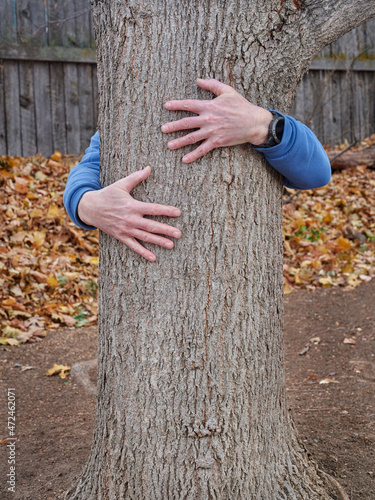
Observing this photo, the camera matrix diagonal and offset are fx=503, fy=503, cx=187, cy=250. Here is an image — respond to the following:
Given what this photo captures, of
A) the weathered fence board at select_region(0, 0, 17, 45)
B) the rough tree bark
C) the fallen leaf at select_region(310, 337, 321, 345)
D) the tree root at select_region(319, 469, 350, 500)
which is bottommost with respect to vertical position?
the fallen leaf at select_region(310, 337, 321, 345)

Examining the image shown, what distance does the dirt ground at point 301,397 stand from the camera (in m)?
2.40

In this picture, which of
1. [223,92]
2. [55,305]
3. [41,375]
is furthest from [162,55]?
[55,305]

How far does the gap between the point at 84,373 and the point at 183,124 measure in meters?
2.37

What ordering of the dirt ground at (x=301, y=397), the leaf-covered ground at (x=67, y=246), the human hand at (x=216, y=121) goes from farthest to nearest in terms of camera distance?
1. the leaf-covered ground at (x=67, y=246)
2. the dirt ground at (x=301, y=397)
3. the human hand at (x=216, y=121)

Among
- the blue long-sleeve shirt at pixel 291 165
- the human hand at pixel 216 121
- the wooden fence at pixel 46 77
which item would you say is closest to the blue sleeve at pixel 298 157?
the blue long-sleeve shirt at pixel 291 165

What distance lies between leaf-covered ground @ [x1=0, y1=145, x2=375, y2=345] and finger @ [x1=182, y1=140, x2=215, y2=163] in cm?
274

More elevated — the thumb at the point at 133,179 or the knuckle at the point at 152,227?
the thumb at the point at 133,179

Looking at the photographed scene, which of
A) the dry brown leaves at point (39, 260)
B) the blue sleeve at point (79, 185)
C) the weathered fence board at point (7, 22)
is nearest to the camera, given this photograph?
the blue sleeve at point (79, 185)

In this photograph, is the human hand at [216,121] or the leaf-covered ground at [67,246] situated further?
the leaf-covered ground at [67,246]

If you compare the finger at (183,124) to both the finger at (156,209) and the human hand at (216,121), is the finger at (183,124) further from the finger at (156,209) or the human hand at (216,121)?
the finger at (156,209)

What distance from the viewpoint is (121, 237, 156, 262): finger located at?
1.78m

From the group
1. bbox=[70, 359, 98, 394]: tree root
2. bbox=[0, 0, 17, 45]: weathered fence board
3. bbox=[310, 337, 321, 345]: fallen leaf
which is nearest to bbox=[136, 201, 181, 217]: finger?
bbox=[70, 359, 98, 394]: tree root

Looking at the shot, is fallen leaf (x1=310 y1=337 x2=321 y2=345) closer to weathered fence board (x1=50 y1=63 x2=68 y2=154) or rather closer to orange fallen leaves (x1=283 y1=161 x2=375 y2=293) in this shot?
orange fallen leaves (x1=283 y1=161 x2=375 y2=293)

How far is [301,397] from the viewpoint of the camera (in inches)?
123
